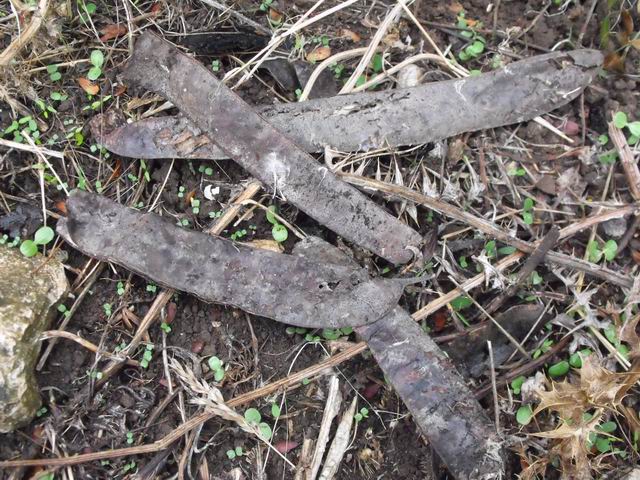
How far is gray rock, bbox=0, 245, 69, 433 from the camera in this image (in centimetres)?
209

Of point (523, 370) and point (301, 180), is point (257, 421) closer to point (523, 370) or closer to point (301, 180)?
point (301, 180)

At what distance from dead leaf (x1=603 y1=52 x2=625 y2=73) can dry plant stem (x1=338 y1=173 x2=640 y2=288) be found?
0.85 meters

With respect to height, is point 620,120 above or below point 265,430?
above

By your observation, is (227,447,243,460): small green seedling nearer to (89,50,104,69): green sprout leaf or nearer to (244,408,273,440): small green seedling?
(244,408,273,440): small green seedling

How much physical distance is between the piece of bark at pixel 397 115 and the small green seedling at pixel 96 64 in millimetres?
196

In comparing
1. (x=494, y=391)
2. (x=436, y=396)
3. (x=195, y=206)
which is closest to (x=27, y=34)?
(x=195, y=206)

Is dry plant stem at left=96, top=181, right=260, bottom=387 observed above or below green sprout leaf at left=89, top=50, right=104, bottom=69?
below

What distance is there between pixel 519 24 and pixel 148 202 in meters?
1.73

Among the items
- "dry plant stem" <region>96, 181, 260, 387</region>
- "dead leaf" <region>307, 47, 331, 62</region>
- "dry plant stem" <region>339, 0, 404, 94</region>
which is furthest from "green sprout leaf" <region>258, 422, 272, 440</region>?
"dead leaf" <region>307, 47, 331, 62</region>

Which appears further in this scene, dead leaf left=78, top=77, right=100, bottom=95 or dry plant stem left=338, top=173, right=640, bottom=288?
dead leaf left=78, top=77, right=100, bottom=95

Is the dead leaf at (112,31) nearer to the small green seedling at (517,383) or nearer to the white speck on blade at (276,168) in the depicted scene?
the white speck on blade at (276,168)

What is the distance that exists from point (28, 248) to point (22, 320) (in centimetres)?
29

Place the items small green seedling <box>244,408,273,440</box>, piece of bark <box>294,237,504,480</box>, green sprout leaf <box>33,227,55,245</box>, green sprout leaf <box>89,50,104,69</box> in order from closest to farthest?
piece of bark <box>294,237,504,480</box> < small green seedling <box>244,408,273,440</box> < green sprout leaf <box>33,227,55,245</box> < green sprout leaf <box>89,50,104,69</box>

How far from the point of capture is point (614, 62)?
2.46m
